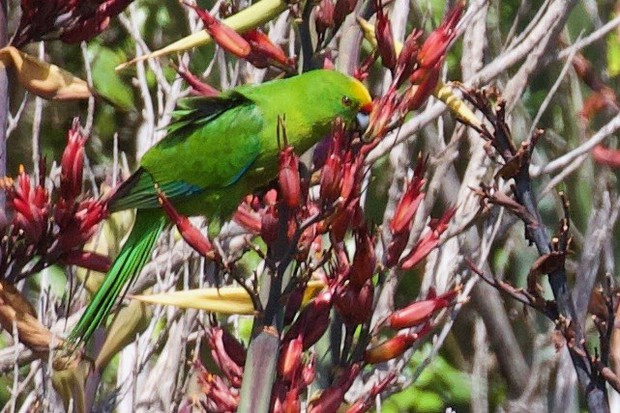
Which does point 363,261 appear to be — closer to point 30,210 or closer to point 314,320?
point 314,320

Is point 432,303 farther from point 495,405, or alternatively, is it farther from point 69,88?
point 495,405

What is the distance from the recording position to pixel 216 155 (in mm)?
2930

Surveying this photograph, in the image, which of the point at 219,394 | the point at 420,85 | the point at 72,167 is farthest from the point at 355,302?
the point at 72,167

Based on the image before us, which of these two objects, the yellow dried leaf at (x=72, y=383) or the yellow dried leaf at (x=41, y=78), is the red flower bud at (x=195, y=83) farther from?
the yellow dried leaf at (x=72, y=383)

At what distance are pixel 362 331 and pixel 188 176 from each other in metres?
1.18

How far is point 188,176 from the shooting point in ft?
9.68

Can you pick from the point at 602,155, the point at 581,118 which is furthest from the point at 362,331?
the point at 581,118

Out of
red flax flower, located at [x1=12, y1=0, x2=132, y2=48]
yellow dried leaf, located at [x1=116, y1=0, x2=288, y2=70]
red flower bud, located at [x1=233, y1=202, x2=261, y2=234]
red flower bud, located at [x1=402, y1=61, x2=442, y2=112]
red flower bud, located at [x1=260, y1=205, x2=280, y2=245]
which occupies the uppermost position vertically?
red flax flower, located at [x1=12, y1=0, x2=132, y2=48]

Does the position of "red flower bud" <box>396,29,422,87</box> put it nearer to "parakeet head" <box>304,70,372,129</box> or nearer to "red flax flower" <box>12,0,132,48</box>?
"parakeet head" <box>304,70,372,129</box>

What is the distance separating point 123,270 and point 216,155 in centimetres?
45

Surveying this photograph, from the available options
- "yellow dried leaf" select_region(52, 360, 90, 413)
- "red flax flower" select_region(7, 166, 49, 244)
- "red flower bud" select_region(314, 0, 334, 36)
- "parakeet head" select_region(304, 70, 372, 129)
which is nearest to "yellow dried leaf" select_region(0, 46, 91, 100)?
"red flax flower" select_region(7, 166, 49, 244)

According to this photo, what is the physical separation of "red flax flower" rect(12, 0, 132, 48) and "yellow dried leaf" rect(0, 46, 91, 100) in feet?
0.18

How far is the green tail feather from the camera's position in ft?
7.98

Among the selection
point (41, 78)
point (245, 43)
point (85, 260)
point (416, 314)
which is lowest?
point (416, 314)
